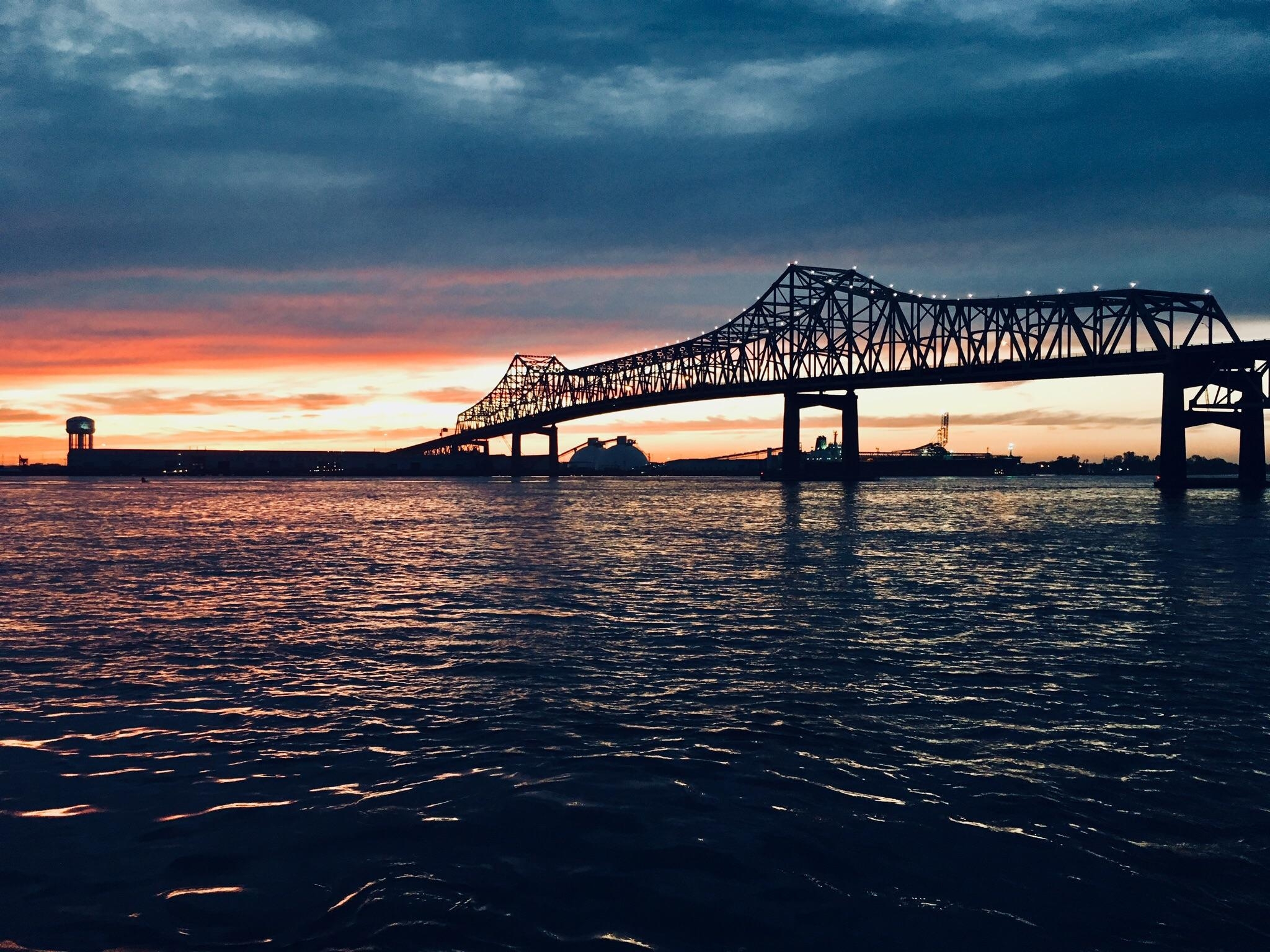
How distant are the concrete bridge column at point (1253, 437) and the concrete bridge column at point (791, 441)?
186 feet

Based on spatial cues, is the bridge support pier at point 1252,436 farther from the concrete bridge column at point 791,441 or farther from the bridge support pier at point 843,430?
the concrete bridge column at point 791,441

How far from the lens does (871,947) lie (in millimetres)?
6441

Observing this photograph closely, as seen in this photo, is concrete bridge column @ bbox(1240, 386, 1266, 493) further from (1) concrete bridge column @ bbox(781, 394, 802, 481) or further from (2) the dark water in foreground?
(2) the dark water in foreground

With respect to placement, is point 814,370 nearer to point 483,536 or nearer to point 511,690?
point 483,536

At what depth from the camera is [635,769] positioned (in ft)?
33.2

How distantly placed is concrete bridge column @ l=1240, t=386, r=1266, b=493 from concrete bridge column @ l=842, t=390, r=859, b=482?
47.8m

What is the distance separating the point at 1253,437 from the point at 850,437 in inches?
2044

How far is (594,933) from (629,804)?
7.97ft

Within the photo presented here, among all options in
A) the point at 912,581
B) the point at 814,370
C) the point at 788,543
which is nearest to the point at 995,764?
the point at 912,581

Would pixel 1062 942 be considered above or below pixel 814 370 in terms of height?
below

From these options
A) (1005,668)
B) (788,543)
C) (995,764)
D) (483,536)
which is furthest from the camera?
(483,536)

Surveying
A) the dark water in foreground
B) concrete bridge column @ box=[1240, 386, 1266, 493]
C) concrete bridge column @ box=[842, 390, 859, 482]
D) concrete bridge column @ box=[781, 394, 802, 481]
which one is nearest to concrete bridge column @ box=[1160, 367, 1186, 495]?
concrete bridge column @ box=[1240, 386, 1266, 493]

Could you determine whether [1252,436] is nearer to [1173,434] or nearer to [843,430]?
[1173,434]

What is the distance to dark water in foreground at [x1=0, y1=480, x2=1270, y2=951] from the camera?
22.6ft
